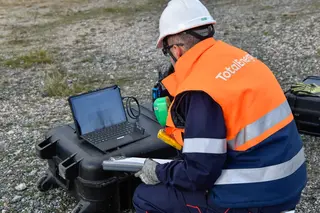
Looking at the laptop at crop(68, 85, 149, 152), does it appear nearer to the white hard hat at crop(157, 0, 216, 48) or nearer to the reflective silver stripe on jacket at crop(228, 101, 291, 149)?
the white hard hat at crop(157, 0, 216, 48)

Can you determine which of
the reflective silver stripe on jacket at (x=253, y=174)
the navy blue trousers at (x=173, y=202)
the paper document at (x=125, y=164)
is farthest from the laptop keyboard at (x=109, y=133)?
the reflective silver stripe on jacket at (x=253, y=174)

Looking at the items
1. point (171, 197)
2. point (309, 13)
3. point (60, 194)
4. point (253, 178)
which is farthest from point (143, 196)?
point (309, 13)

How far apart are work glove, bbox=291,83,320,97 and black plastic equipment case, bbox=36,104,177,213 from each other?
1.86m

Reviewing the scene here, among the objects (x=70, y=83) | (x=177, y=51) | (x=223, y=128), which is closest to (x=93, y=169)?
(x=177, y=51)

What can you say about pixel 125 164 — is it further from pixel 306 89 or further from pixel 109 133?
pixel 306 89

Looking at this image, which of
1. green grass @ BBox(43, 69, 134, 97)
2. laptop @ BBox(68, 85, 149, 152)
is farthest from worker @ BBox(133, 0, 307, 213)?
green grass @ BBox(43, 69, 134, 97)

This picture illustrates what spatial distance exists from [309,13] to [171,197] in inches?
365

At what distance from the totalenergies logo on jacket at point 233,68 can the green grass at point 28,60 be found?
636 centimetres

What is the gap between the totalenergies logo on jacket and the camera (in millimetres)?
2584

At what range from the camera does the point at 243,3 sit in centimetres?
1312

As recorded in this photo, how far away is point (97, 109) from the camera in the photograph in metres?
3.88

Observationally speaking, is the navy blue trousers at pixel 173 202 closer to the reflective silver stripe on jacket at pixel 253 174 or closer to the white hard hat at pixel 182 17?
the reflective silver stripe on jacket at pixel 253 174

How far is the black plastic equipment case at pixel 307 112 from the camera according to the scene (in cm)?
490

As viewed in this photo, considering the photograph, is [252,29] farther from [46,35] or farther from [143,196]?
[143,196]
